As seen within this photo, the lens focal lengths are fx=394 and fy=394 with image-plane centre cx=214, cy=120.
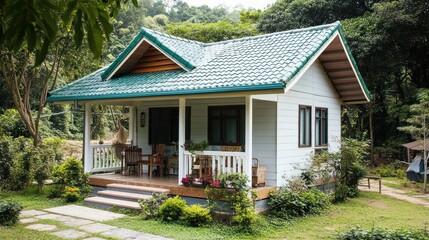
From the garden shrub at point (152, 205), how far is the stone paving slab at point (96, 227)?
902 millimetres

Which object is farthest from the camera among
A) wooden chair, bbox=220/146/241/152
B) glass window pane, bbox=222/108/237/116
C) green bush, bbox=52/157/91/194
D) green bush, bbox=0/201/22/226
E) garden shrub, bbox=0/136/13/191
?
garden shrub, bbox=0/136/13/191

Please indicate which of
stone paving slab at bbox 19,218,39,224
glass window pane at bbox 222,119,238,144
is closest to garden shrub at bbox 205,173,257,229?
glass window pane at bbox 222,119,238,144

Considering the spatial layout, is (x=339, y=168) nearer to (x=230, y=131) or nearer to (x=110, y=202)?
(x=230, y=131)

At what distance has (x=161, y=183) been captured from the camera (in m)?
9.21

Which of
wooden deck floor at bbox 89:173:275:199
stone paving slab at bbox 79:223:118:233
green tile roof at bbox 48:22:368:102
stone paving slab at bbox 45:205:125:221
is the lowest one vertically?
stone paving slab at bbox 45:205:125:221

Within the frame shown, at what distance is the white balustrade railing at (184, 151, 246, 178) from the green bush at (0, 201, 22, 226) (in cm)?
343

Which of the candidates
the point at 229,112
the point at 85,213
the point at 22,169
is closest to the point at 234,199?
the point at 229,112

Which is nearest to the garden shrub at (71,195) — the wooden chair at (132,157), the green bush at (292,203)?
the wooden chair at (132,157)

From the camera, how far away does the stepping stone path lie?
6508mm

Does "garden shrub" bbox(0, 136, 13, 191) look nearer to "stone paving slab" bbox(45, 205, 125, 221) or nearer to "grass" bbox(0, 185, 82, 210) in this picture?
"grass" bbox(0, 185, 82, 210)

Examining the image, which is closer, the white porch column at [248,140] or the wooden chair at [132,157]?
the white porch column at [248,140]

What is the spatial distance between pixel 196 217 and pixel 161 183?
2122 millimetres

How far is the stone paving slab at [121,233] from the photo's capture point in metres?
6.46

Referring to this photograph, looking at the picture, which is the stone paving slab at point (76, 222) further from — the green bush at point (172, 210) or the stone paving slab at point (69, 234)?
the green bush at point (172, 210)
